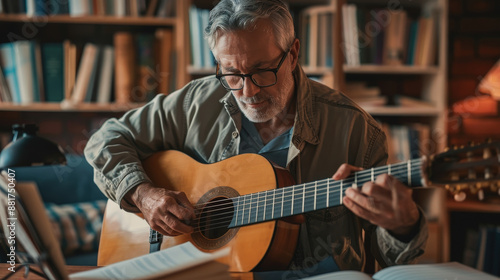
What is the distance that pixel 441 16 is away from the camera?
2.33 meters

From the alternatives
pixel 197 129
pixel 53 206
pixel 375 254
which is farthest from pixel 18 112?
pixel 375 254

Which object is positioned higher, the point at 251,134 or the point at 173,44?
the point at 173,44

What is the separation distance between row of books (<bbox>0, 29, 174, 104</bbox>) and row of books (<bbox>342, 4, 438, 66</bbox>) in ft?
2.87

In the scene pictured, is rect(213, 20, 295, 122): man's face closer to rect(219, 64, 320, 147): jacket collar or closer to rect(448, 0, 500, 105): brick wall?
rect(219, 64, 320, 147): jacket collar

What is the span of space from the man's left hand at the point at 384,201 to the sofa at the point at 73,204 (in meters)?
1.45

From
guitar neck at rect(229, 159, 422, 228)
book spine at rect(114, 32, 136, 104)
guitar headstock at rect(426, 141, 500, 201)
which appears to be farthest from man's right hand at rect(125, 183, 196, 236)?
book spine at rect(114, 32, 136, 104)

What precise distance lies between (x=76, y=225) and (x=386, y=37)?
5.53 ft

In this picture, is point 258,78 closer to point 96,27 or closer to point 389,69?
point 389,69

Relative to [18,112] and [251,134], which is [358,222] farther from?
[18,112]

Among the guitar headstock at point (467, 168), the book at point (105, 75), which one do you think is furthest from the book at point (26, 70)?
the guitar headstock at point (467, 168)

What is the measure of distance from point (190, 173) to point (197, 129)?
18 cm

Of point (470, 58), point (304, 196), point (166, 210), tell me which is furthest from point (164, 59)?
point (470, 58)

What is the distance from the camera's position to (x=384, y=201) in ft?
2.91

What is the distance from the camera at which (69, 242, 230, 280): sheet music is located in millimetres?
764
